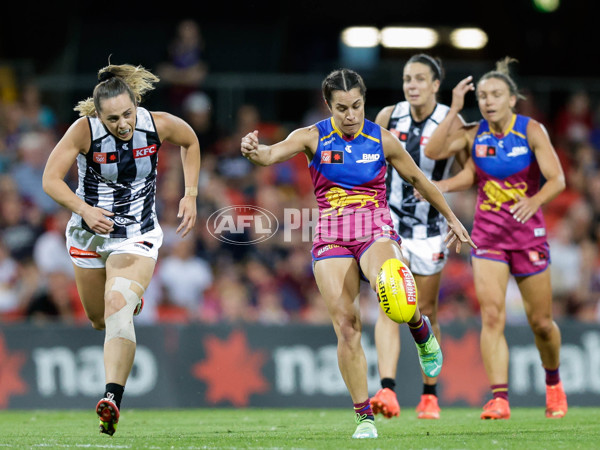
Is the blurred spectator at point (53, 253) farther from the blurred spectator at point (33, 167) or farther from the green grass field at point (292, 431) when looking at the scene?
the green grass field at point (292, 431)

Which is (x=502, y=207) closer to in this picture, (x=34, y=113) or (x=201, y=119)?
(x=201, y=119)

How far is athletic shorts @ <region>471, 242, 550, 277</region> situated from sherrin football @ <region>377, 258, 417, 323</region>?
6.98ft

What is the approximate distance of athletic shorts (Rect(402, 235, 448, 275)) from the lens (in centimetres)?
909

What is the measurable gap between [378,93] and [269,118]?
5.59ft

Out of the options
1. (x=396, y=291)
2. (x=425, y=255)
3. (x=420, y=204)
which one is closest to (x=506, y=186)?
(x=420, y=204)

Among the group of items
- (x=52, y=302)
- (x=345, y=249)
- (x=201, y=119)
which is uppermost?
(x=201, y=119)

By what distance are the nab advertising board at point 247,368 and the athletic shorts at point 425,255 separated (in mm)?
3103

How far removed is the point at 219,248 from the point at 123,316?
653 centimetres

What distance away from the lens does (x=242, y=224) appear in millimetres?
13227

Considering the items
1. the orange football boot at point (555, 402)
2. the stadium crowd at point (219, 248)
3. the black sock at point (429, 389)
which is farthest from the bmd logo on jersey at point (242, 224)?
the orange football boot at point (555, 402)

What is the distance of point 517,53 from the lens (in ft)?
62.6

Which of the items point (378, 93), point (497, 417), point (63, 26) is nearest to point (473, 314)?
point (378, 93)

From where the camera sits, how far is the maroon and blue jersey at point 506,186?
888 centimetres

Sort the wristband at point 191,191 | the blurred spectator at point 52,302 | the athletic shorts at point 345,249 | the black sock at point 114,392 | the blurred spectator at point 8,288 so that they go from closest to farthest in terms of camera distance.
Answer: the black sock at point 114,392
the athletic shorts at point 345,249
the wristband at point 191,191
the blurred spectator at point 52,302
the blurred spectator at point 8,288
